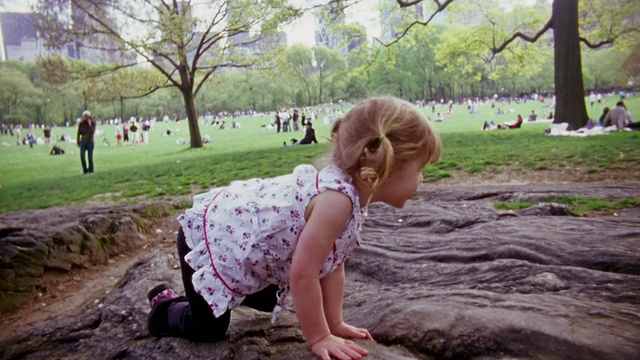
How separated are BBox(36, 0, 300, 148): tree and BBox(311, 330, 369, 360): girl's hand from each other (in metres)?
16.5

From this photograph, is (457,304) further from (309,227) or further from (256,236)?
(256,236)

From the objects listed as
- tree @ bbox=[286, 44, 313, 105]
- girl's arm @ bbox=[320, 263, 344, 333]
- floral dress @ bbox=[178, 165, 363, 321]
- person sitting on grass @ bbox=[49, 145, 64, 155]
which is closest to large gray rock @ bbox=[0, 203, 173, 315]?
floral dress @ bbox=[178, 165, 363, 321]

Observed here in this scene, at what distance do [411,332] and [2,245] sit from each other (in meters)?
3.55

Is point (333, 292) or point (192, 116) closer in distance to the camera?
point (333, 292)

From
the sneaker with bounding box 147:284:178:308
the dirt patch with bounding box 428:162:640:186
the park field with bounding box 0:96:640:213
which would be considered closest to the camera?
the sneaker with bounding box 147:284:178:308

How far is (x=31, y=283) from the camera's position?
3.86 meters

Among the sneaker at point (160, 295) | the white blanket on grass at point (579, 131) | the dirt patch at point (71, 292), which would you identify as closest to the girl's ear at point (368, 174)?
the sneaker at point (160, 295)

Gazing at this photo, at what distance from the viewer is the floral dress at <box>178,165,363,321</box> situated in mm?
1923

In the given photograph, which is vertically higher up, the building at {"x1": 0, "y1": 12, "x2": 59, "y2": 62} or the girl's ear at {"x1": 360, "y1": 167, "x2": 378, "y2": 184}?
the building at {"x1": 0, "y1": 12, "x2": 59, "y2": 62}

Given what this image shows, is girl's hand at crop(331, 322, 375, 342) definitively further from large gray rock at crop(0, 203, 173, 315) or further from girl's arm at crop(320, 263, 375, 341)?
large gray rock at crop(0, 203, 173, 315)

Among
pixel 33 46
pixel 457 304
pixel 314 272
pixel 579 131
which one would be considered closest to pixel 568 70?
pixel 579 131

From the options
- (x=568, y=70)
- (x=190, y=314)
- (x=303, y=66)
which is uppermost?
(x=303, y=66)

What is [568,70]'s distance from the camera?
48.4 feet

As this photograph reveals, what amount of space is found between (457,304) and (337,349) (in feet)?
1.85
